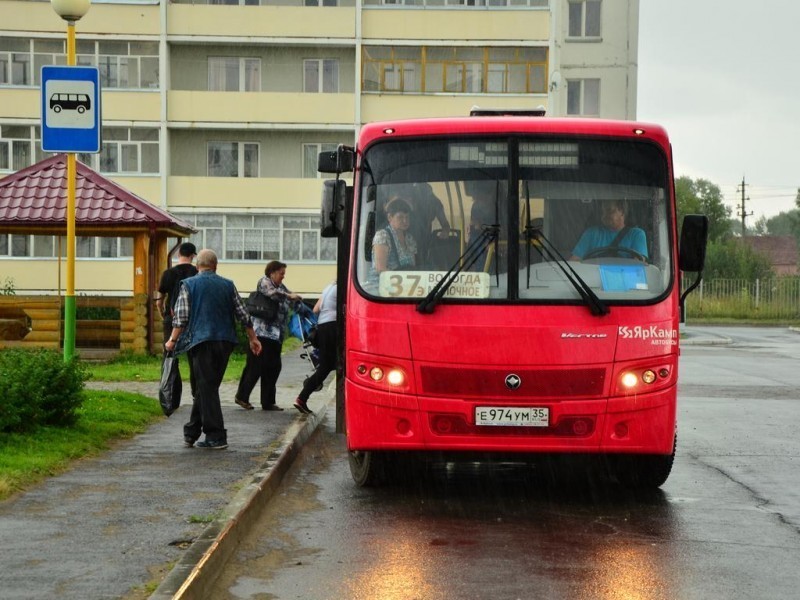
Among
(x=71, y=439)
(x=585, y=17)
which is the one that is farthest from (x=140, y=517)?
(x=585, y=17)

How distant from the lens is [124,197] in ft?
85.9

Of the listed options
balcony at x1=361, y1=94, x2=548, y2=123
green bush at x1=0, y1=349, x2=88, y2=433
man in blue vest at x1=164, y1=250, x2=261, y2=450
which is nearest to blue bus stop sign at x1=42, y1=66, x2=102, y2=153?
man in blue vest at x1=164, y1=250, x2=261, y2=450

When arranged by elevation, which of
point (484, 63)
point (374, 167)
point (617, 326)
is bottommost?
point (617, 326)

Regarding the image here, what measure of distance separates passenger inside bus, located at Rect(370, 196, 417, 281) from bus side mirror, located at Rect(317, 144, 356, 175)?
1.84 feet

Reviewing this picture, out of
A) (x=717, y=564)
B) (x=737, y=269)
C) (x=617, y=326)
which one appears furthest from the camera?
(x=737, y=269)

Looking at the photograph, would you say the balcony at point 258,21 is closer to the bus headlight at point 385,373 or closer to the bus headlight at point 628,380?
the bus headlight at point 385,373

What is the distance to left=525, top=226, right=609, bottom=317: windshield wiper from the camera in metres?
9.80

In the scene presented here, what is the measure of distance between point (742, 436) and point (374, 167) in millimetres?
6576

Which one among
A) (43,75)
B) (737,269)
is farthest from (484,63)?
(43,75)

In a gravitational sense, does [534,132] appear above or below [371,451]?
above

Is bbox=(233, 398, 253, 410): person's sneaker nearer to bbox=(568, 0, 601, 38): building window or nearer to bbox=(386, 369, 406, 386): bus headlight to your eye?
bbox=(386, 369, 406, 386): bus headlight

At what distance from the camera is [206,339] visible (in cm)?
1231

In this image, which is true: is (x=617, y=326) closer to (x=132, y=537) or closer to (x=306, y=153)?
(x=132, y=537)

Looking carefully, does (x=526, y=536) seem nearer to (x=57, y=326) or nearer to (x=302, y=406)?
(x=302, y=406)
